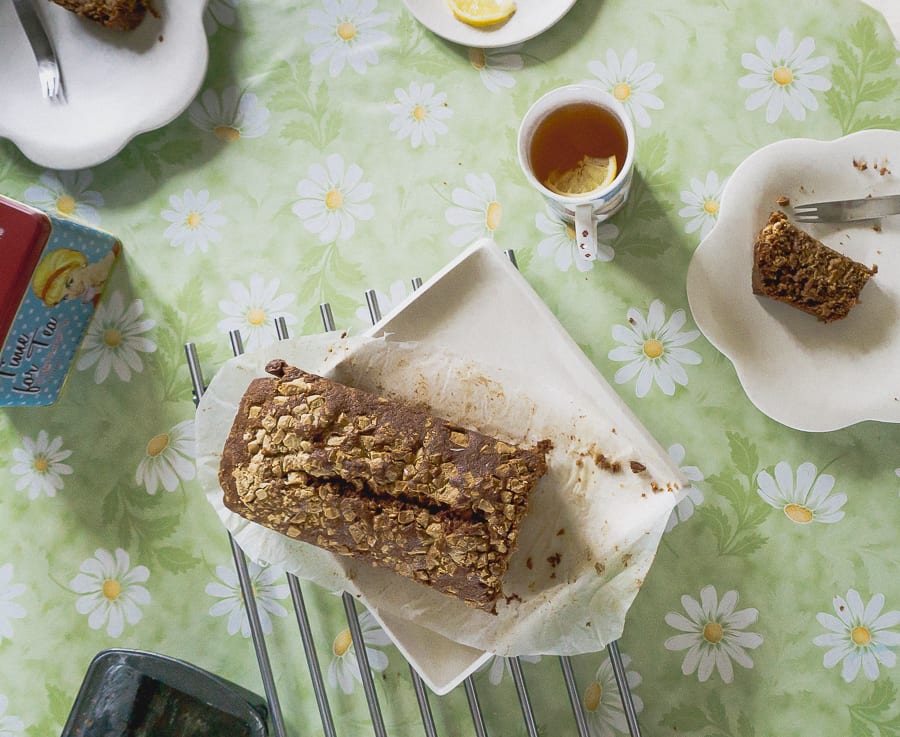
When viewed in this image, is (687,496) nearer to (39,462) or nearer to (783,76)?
(783,76)

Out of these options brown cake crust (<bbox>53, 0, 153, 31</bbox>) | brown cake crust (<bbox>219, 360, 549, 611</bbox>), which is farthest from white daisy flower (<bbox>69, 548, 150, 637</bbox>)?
brown cake crust (<bbox>53, 0, 153, 31</bbox>)

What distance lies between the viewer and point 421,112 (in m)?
1.38

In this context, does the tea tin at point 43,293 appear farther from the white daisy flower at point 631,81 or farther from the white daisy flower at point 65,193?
the white daisy flower at point 631,81

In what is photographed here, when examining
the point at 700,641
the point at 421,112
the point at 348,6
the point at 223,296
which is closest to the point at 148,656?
the point at 223,296

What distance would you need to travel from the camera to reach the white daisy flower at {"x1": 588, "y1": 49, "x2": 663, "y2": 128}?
4.39 ft

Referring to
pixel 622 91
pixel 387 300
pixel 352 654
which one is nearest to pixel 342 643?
pixel 352 654

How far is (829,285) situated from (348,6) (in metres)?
0.90

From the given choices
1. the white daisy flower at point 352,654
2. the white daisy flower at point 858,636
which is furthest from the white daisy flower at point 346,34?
the white daisy flower at point 858,636

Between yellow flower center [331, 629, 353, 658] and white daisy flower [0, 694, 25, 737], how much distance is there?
0.56 m

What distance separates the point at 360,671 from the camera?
1.26 metres

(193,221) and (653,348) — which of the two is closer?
(653,348)

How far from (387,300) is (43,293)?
1.73 feet

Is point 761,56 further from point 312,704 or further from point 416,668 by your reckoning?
point 312,704

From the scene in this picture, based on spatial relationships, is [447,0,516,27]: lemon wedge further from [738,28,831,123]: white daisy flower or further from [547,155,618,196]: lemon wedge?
[738,28,831,123]: white daisy flower
